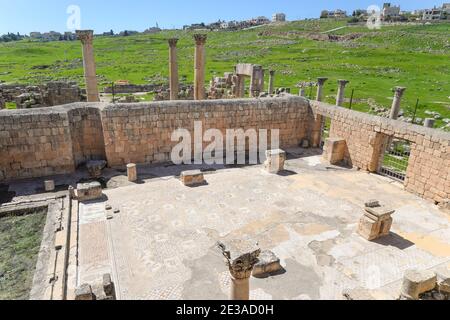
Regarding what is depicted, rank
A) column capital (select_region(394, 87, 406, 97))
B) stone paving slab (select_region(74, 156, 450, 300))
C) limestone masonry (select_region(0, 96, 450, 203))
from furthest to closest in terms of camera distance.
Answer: column capital (select_region(394, 87, 406, 97))
limestone masonry (select_region(0, 96, 450, 203))
stone paving slab (select_region(74, 156, 450, 300))

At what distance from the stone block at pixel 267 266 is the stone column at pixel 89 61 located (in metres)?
13.3

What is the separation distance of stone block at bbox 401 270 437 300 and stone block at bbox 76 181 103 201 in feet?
30.9

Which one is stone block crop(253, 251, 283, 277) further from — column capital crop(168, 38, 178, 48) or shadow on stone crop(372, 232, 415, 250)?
column capital crop(168, 38, 178, 48)

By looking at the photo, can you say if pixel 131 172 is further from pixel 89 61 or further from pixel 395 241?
pixel 395 241

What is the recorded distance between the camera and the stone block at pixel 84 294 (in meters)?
6.68

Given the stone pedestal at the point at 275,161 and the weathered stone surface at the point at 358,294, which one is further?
the stone pedestal at the point at 275,161

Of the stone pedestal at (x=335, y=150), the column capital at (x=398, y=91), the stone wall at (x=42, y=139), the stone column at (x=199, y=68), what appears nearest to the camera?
the stone wall at (x=42, y=139)

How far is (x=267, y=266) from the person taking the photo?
26.6ft

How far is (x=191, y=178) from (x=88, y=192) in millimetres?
3665

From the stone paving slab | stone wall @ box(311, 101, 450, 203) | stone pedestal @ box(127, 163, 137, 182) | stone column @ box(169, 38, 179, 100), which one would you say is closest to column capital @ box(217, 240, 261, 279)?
the stone paving slab

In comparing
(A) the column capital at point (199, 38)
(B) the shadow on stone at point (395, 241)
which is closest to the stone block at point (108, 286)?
(B) the shadow on stone at point (395, 241)

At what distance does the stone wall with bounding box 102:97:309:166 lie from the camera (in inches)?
547

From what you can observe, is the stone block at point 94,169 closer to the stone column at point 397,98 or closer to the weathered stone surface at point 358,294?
the weathered stone surface at point 358,294

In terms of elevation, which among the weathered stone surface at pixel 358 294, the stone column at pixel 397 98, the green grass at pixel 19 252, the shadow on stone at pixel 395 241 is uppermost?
the stone column at pixel 397 98
